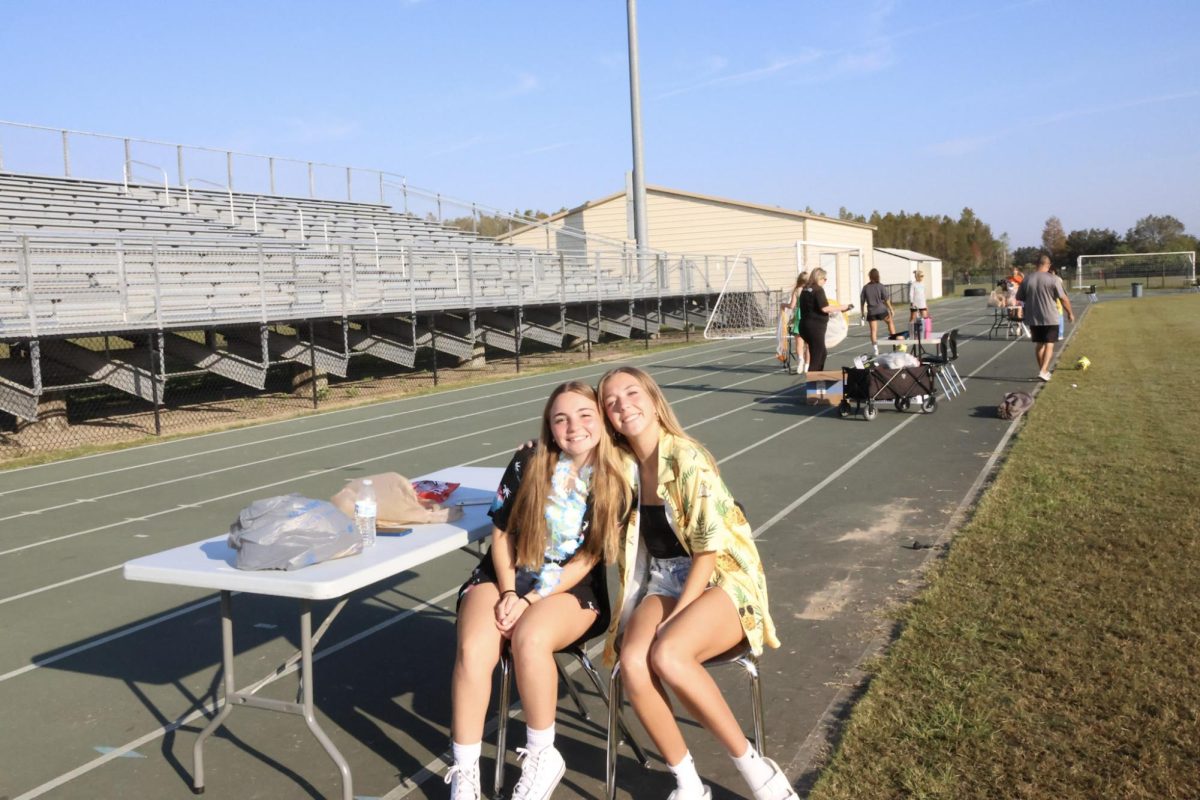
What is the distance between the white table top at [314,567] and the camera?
11.6 ft

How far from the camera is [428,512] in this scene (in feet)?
14.3

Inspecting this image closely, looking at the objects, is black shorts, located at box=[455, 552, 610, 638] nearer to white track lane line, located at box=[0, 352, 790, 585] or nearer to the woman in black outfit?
white track lane line, located at box=[0, 352, 790, 585]

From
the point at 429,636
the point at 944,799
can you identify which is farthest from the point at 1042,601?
the point at 429,636

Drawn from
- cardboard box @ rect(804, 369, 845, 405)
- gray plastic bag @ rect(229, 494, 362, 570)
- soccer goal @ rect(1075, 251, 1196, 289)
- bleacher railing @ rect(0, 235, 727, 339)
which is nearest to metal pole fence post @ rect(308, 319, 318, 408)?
bleacher railing @ rect(0, 235, 727, 339)

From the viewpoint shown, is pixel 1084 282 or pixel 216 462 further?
pixel 1084 282

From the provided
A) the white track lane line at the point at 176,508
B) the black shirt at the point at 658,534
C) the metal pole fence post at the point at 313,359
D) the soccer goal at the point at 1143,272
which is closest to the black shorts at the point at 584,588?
the black shirt at the point at 658,534

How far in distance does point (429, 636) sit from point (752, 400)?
10.8m

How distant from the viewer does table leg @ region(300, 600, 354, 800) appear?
12.0ft

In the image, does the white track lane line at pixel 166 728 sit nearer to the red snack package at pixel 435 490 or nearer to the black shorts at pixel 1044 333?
the red snack package at pixel 435 490

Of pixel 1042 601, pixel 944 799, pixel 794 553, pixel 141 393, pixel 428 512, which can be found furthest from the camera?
pixel 141 393

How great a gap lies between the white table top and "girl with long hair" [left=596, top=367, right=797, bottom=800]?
0.73 meters

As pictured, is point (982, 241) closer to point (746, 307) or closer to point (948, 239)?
point (948, 239)

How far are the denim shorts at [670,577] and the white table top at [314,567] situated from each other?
2.53 feet

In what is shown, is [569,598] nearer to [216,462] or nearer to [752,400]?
[216,462]
